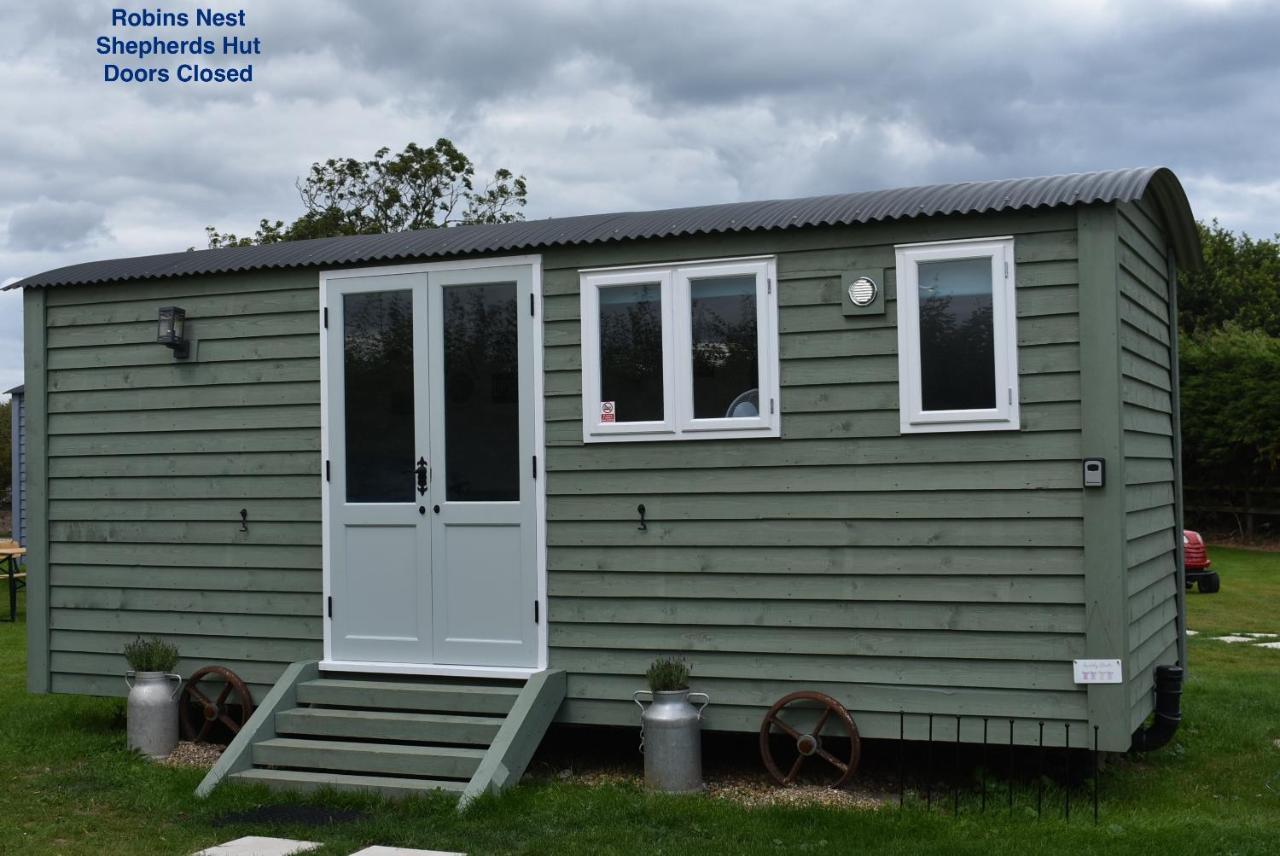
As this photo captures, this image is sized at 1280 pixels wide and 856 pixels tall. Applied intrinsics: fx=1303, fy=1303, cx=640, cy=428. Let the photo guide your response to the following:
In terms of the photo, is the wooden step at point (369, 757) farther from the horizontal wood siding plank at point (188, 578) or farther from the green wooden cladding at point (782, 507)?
the horizontal wood siding plank at point (188, 578)

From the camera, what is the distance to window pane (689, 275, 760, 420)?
596cm

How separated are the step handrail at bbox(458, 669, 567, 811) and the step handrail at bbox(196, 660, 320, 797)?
119 centimetres

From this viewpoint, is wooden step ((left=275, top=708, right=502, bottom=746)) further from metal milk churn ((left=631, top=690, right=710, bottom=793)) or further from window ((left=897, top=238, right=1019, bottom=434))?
window ((left=897, top=238, right=1019, bottom=434))

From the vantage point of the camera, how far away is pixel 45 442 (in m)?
7.46

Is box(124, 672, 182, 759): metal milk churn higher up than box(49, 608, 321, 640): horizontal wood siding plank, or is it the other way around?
box(49, 608, 321, 640): horizontal wood siding plank

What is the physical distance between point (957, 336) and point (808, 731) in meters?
1.86

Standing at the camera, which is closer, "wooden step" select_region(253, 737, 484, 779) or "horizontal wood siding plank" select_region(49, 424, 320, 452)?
"wooden step" select_region(253, 737, 484, 779)

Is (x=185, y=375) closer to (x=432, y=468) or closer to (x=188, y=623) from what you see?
(x=188, y=623)

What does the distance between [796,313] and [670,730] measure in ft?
6.37

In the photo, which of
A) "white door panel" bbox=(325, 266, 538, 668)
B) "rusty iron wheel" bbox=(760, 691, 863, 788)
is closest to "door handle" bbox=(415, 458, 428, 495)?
"white door panel" bbox=(325, 266, 538, 668)

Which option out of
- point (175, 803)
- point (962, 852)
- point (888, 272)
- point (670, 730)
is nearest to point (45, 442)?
point (175, 803)

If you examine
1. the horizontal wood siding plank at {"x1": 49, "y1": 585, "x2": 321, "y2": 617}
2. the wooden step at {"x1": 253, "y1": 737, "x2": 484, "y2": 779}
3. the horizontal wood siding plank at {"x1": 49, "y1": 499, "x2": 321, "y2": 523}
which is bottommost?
the wooden step at {"x1": 253, "y1": 737, "x2": 484, "y2": 779}

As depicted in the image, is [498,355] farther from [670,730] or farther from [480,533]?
[670,730]

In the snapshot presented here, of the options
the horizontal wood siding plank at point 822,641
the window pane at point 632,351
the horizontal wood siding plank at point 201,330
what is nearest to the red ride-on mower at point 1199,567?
the horizontal wood siding plank at point 822,641
